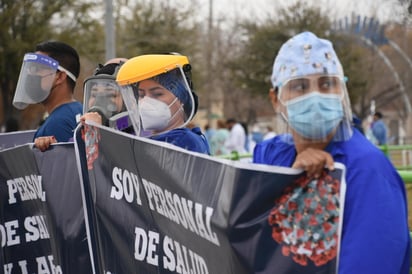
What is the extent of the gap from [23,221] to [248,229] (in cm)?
251

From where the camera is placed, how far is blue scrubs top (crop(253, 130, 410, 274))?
9.12ft

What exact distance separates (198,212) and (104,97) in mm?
1535

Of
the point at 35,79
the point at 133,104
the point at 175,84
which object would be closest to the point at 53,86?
the point at 35,79

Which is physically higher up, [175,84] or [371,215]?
[175,84]

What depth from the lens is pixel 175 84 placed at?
13.7 feet

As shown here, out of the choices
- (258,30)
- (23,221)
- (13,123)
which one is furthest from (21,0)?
(23,221)

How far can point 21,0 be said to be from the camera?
25.3 metres

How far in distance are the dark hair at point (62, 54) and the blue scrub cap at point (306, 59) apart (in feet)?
9.35

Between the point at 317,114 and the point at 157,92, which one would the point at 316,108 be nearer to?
the point at 317,114

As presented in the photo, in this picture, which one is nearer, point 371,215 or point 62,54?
point 371,215

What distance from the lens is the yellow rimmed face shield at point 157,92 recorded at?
13.4 feet

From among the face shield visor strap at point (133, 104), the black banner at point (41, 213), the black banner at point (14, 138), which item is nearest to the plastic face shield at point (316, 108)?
the face shield visor strap at point (133, 104)

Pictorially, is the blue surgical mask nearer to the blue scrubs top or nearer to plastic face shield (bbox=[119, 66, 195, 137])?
the blue scrubs top

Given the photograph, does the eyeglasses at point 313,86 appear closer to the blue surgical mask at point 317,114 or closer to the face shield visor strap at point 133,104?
the blue surgical mask at point 317,114
